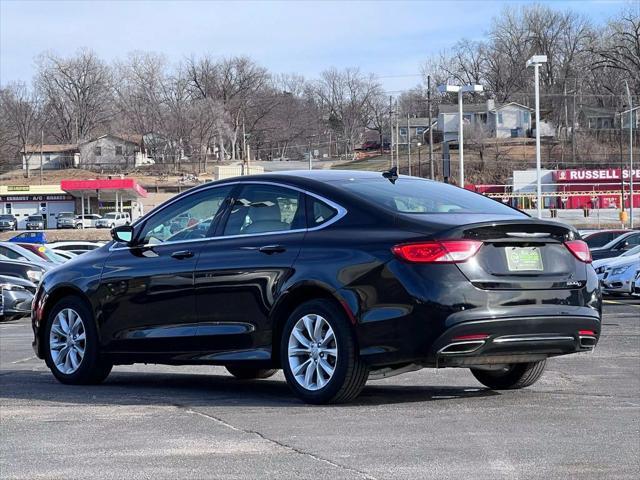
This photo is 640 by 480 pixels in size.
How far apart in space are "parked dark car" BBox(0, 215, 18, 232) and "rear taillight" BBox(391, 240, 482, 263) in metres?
75.1

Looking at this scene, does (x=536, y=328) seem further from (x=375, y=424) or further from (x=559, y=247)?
(x=375, y=424)

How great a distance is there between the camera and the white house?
4552 inches

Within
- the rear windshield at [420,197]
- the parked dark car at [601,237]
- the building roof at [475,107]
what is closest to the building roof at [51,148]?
the building roof at [475,107]

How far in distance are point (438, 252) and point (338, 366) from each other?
103 cm

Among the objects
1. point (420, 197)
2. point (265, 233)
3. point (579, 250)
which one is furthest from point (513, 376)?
point (265, 233)

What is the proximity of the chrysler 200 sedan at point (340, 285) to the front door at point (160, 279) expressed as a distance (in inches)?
0.5

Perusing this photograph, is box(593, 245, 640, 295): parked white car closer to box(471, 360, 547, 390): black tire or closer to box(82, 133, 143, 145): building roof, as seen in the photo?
box(471, 360, 547, 390): black tire

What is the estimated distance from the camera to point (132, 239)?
8.65m

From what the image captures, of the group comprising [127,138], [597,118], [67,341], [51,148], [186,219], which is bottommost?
[67,341]

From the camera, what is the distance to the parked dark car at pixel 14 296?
18.7m

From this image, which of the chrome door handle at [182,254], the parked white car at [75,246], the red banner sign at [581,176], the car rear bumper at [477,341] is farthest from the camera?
the red banner sign at [581,176]

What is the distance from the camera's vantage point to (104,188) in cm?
8069

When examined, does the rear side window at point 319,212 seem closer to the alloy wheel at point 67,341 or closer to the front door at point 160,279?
the front door at point 160,279

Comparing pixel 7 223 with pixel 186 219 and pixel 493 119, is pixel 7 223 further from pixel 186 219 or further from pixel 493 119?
pixel 186 219
